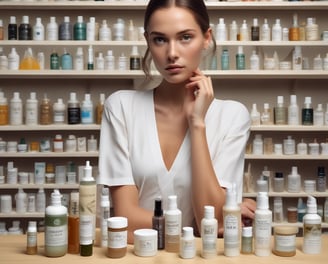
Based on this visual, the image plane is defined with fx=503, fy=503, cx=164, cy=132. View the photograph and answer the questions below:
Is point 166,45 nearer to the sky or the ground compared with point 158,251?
nearer to the sky

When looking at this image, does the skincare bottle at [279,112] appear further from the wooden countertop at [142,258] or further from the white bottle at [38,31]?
the wooden countertop at [142,258]

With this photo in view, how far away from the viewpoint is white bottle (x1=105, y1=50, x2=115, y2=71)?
9.44ft

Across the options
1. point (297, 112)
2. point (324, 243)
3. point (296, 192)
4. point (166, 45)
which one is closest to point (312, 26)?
point (297, 112)

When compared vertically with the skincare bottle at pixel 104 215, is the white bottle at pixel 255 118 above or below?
above

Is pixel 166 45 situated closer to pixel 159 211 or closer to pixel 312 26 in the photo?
pixel 159 211

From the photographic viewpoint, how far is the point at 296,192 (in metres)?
2.95

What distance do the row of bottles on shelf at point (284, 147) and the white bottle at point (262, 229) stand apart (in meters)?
1.88

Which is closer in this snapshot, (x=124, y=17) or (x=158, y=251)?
(x=158, y=251)

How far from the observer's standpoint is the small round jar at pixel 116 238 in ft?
3.38

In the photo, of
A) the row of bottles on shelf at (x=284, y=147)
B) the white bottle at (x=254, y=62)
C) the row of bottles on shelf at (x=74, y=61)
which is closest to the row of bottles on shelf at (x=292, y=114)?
the row of bottles on shelf at (x=284, y=147)

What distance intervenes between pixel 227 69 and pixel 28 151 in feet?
4.14

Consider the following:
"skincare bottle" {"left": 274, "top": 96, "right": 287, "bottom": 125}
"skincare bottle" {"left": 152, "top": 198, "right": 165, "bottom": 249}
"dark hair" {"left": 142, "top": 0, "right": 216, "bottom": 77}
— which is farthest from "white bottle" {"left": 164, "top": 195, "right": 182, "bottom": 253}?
"skincare bottle" {"left": 274, "top": 96, "right": 287, "bottom": 125}

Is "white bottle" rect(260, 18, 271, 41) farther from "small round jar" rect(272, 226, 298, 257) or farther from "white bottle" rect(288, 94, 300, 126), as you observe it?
"small round jar" rect(272, 226, 298, 257)

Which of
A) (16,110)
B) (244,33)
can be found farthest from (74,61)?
(244,33)
